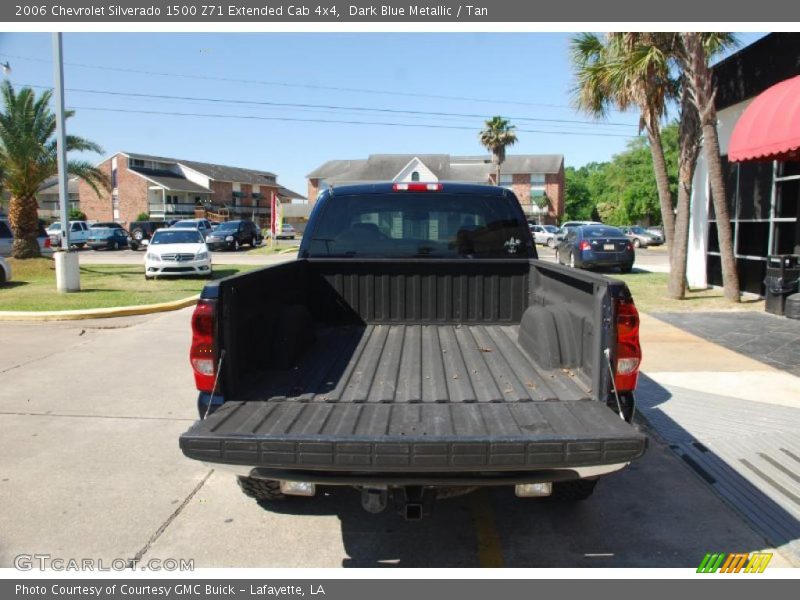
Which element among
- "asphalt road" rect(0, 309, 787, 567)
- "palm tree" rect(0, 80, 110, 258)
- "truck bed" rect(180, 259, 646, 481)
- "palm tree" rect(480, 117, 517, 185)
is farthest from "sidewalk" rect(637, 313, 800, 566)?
"palm tree" rect(480, 117, 517, 185)

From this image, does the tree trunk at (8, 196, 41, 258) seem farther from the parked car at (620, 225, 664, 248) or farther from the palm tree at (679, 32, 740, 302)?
the parked car at (620, 225, 664, 248)

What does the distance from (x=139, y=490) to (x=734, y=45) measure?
13.7 meters

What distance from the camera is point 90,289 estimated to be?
51.7 feet

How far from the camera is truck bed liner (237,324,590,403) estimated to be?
11.5ft

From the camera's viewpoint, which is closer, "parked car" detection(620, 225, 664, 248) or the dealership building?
the dealership building

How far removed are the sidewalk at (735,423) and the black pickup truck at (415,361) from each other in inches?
46.7

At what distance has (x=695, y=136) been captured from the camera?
1352 cm

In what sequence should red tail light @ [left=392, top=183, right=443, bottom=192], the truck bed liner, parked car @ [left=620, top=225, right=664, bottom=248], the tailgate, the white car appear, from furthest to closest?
1. parked car @ [left=620, top=225, right=664, bottom=248]
2. the white car
3. red tail light @ [left=392, top=183, right=443, bottom=192]
4. the truck bed liner
5. the tailgate

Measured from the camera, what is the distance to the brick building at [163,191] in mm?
67688

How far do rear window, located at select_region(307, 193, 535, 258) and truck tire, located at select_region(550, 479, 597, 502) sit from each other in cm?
210

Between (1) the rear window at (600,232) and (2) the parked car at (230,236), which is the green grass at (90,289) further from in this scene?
(2) the parked car at (230,236)

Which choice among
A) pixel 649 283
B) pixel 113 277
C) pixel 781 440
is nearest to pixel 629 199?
pixel 649 283

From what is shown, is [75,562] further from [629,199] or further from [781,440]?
[629,199]

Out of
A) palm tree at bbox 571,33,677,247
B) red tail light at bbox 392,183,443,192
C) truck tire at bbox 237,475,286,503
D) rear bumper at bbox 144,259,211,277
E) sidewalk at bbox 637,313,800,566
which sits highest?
palm tree at bbox 571,33,677,247
